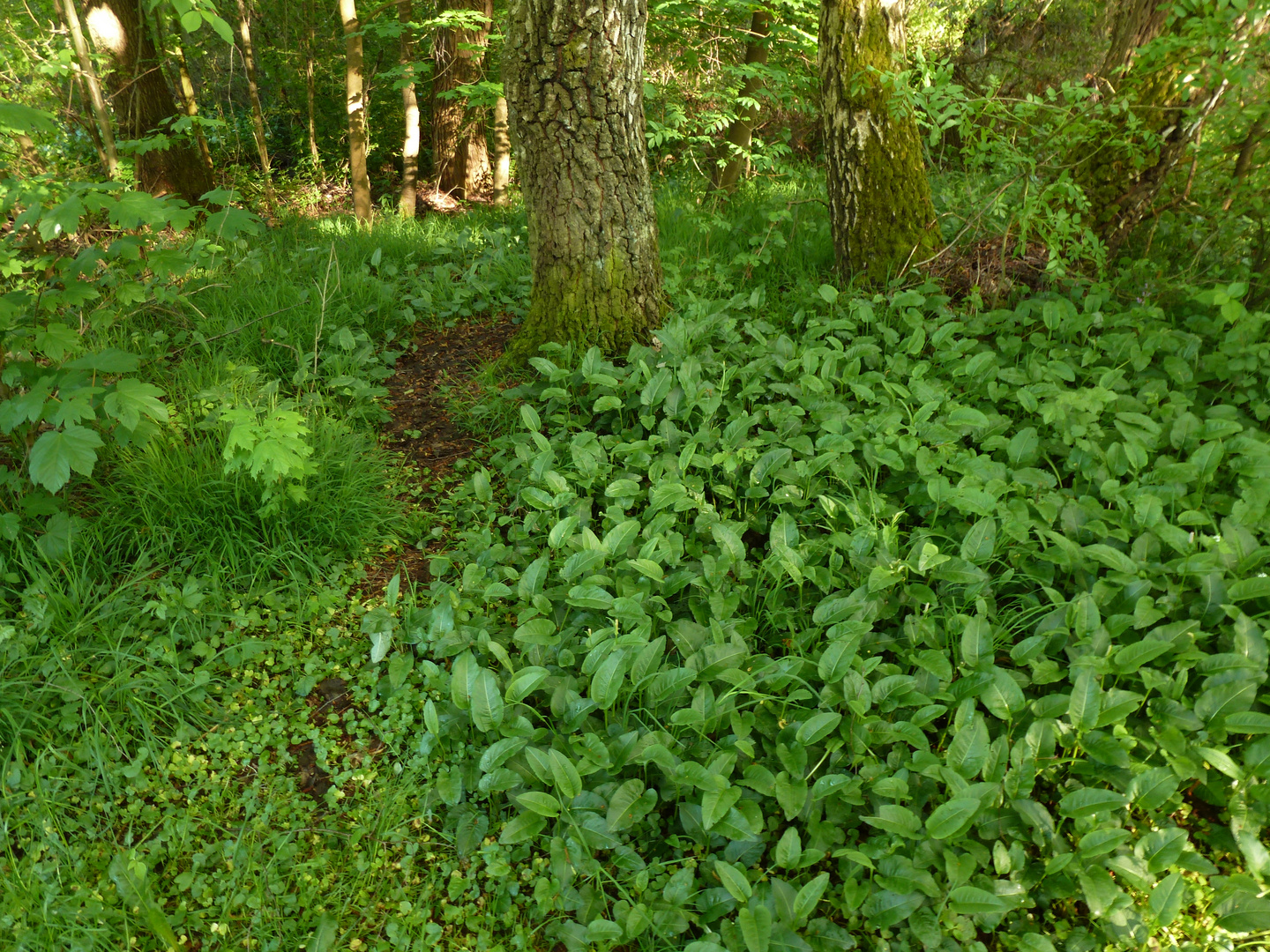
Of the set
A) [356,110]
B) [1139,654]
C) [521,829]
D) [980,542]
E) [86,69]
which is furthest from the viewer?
[356,110]

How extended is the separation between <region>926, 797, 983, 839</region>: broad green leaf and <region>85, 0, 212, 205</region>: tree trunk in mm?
6830

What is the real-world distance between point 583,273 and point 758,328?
93cm

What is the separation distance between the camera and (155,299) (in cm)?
400

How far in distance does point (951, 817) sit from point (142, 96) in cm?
791

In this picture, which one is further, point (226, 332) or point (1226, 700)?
point (226, 332)

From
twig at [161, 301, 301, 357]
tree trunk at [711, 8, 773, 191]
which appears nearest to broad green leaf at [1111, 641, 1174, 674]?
twig at [161, 301, 301, 357]

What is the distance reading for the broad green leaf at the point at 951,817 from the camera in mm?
1864

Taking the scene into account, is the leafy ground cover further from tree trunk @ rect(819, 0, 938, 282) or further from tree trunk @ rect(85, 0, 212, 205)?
tree trunk @ rect(85, 0, 212, 205)

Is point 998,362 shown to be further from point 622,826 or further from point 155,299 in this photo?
point 155,299

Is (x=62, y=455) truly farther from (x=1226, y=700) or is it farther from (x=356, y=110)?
(x=356, y=110)

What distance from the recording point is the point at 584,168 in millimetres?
3611

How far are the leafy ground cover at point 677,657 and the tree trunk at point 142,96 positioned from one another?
3851mm

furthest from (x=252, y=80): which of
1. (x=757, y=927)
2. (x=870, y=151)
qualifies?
(x=757, y=927)

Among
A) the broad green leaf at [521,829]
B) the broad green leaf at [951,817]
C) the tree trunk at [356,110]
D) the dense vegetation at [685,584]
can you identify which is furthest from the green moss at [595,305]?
the tree trunk at [356,110]
